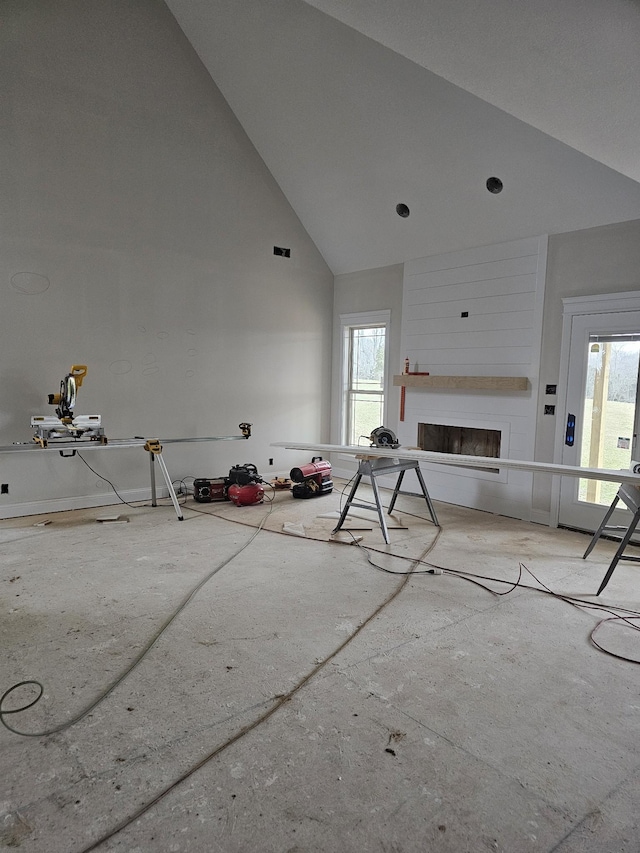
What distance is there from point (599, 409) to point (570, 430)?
0.32 meters

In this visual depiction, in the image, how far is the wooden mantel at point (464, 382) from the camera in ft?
17.5

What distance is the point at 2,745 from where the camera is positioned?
2.05 meters

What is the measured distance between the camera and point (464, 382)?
5773 mm

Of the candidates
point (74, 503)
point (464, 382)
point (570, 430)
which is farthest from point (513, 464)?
point (74, 503)

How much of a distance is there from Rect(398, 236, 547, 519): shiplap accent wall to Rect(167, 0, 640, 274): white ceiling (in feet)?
0.82

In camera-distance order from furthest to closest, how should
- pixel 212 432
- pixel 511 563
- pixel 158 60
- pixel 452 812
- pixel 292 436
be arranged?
pixel 292 436 → pixel 212 432 → pixel 158 60 → pixel 511 563 → pixel 452 812

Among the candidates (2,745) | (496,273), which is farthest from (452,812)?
(496,273)

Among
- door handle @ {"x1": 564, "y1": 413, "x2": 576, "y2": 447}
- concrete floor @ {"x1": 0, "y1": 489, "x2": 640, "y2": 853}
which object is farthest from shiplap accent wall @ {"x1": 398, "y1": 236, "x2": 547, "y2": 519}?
concrete floor @ {"x1": 0, "y1": 489, "x2": 640, "y2": 853}

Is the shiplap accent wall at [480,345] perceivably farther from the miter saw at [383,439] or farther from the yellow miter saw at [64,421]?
the yellow miter saw at [64,421]

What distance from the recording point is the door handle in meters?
4.99

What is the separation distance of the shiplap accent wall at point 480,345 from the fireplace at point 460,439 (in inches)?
5.2

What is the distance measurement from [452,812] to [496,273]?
16.3 ft

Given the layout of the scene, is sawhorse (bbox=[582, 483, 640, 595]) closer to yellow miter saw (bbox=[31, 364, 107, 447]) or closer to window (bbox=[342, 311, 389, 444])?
window (bbox=[342, 311, 389, 444])

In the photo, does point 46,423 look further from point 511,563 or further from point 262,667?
point 511,563
